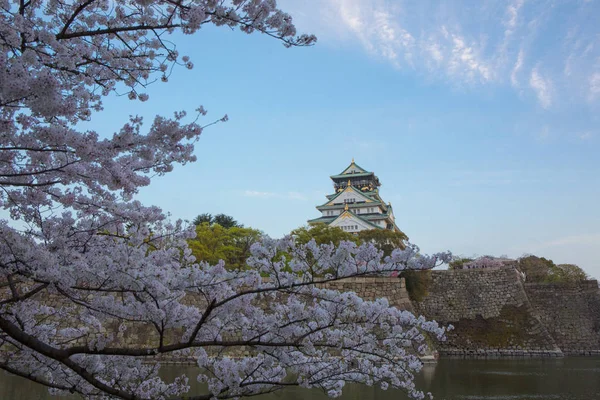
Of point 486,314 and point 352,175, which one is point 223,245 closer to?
point 486,314

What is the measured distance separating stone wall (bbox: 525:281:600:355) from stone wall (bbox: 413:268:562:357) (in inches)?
55.3

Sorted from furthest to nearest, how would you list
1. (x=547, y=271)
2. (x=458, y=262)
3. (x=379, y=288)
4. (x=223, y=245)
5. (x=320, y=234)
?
(x=458, y=262)
(x=547, y=271)
(x=320, y=234)
(x=223, y=245)
(x=379, y=288)

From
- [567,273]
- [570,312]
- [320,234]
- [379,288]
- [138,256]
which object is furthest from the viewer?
[567,273]

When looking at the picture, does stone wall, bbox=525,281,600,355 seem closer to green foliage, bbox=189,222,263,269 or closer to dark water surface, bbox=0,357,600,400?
dark water surface, bbox=0,357,600,400

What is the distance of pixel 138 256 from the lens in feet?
8.30

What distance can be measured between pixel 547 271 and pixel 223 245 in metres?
A: 19.5

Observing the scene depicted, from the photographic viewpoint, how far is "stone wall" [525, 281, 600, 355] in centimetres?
1945

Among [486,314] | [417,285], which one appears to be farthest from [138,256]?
[486,314]

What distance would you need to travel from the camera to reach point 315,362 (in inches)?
118

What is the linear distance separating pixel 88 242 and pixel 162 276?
2.39 ft

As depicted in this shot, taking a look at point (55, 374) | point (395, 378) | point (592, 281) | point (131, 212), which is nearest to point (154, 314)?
point (131, 212)

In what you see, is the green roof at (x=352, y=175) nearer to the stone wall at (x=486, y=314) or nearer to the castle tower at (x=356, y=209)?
the castle tower at (x=356, y=209)

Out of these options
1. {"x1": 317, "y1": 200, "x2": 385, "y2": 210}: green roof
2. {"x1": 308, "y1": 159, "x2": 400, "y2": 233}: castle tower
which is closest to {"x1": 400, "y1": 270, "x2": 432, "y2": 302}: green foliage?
{"x1": 308, "y1": 159, "x2": 400, "y2": 233}: castle tower

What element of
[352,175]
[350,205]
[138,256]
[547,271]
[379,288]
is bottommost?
[138,256]
